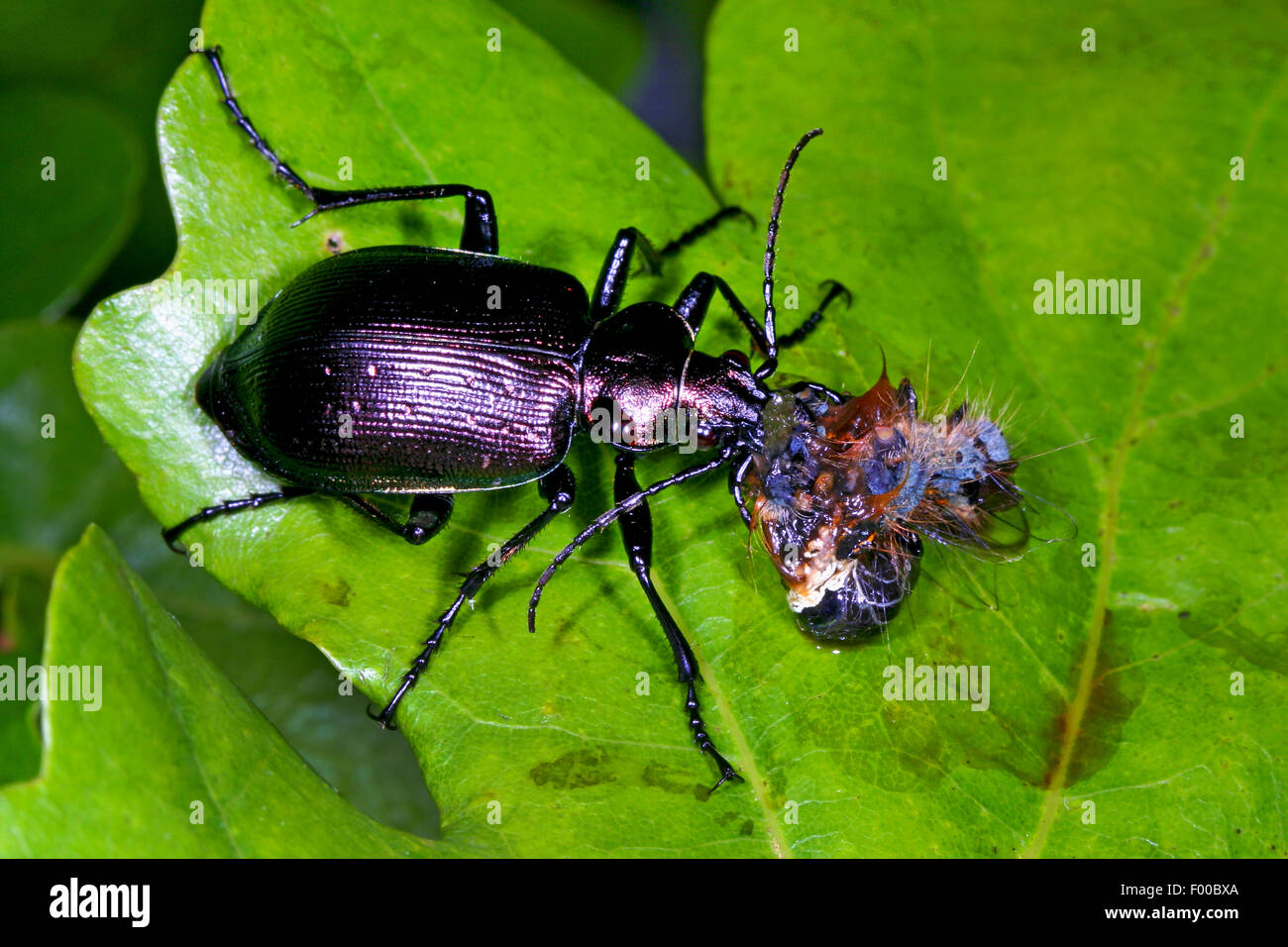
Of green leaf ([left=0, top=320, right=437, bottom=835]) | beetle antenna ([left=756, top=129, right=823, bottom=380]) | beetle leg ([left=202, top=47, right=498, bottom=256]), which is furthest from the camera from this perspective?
green leaf ([left=0, top=320, right=437, bottom=835])

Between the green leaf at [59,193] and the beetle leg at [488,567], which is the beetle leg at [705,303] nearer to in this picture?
the beetle leg at [488,567]

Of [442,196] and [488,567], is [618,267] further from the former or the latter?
[488,567]

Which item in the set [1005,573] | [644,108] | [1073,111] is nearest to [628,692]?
[1005,573]

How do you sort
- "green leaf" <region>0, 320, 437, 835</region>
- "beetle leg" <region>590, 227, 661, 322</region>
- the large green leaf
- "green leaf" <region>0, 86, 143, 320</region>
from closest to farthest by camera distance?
1. the large green leaf
2. "beetle leg" <region>590, 227, 661, 322</region>
3. "green leaf" <region>0, 320, 437, 835</region>
4. "green leaf" <region>0, 86, 143, 320</region>

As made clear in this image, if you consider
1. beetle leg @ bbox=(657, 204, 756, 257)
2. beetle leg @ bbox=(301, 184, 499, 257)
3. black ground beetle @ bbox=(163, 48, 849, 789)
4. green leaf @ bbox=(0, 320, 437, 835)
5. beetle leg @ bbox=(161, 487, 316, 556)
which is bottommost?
green leaf @ bbox=(0, 320, 437, 835)

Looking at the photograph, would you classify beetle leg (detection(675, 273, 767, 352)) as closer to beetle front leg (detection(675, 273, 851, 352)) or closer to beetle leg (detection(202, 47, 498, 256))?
beetle front leg (detection(675, 273, 851, 352))

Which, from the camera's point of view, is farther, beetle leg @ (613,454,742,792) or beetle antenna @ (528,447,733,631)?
beetle antenna @ (528,447,733,631)

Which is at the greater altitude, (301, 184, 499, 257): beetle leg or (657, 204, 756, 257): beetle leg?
(301, 184, 499, 257): beetle leg

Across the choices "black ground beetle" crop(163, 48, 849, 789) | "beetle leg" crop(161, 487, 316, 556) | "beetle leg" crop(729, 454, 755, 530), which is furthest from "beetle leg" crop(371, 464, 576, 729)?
"beetle leg" crop(161, 487, 316, 556)
